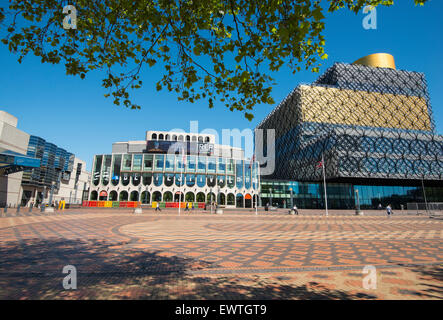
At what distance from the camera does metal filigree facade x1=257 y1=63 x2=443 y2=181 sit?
5025 centimetres

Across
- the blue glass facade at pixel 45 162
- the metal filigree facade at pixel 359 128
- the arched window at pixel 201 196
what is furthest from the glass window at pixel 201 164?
the blue glass facade at pixel 45 162

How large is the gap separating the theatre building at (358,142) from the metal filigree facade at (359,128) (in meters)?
0.24

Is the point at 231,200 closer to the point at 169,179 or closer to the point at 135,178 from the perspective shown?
the point at 169,179

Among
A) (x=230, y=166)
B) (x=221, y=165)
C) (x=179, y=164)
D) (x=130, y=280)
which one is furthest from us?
(x=230, y=166)

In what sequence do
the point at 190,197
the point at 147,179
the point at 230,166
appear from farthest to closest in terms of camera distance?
the point at 230,166
the point at 190,197
the point at 147,179

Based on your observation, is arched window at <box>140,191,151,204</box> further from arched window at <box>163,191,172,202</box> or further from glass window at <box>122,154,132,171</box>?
Answer: glass window at <box>122,154,132,171</box>

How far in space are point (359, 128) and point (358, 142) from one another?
27.9ft

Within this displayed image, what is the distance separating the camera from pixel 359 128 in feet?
187

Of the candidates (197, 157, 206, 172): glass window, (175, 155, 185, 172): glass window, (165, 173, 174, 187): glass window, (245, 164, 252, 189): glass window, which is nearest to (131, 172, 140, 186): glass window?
(165, 173, 174, 187): glass window

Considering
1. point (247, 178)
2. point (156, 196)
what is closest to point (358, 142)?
point (247, 178)

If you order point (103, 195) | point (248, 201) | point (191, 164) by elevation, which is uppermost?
point (191, 164)

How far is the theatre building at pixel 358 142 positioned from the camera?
50.5m

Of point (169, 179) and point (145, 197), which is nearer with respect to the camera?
point (145, 197)

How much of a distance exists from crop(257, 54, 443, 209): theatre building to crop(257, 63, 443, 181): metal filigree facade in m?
0.24
